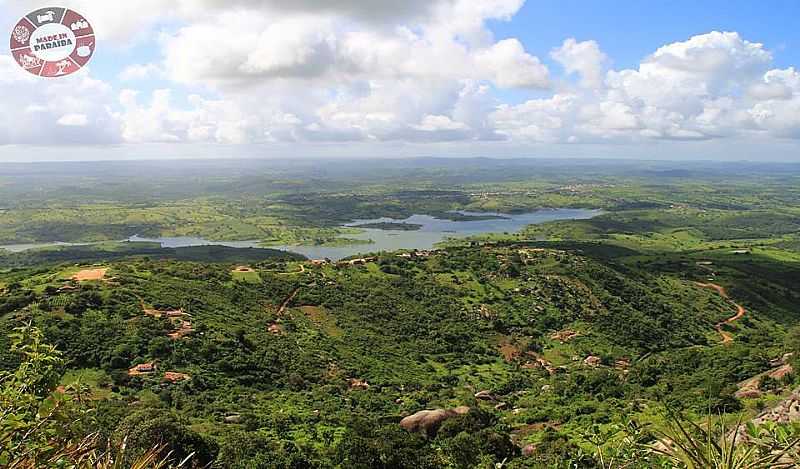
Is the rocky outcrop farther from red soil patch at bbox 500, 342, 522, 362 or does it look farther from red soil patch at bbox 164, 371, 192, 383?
red soil patch at bbox 164, 371, 192, 383

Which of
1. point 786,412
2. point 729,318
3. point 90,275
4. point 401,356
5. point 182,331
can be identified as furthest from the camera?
point 729,318

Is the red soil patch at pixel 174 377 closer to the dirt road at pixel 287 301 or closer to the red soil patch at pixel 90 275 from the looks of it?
the dirt road at pixel 287 301

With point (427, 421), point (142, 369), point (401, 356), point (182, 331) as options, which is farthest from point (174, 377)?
point (401, 356)

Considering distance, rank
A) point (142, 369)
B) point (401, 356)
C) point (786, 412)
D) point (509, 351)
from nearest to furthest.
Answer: point (786, 412) < point (142, 369) < point (401, 356) < point (509, 351)

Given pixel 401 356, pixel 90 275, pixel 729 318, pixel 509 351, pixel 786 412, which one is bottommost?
pixel 729 318

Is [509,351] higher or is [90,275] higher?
[90,275]

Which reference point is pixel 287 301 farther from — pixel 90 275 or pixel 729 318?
pixel 729 318

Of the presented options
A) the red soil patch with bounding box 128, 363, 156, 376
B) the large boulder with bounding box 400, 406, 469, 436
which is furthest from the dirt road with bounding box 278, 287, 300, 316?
the large boulder with bounding box 400, 406, 469, 436

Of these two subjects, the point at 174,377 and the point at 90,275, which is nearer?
the point at 174,377

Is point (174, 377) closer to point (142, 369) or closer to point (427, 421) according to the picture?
point (142, 369)
